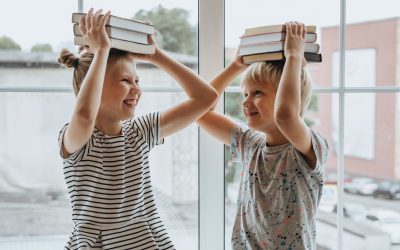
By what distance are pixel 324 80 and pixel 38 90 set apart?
869 mm

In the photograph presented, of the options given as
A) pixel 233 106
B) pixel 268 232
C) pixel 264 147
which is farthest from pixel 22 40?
pixel 268 232

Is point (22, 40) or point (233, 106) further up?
point (22, 40)

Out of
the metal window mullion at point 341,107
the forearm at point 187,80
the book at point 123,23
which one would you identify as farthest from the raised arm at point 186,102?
the metal window mullion at point 341,107

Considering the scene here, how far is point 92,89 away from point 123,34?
0.51 ft

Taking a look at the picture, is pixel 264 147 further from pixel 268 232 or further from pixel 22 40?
pixel 22 40

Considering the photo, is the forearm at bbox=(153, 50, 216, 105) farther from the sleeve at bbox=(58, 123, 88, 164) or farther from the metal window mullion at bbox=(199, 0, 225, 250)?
the sleeve at bbox=(58, 123, 88, 164)

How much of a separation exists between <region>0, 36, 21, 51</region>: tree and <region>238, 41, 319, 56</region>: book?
67 cm

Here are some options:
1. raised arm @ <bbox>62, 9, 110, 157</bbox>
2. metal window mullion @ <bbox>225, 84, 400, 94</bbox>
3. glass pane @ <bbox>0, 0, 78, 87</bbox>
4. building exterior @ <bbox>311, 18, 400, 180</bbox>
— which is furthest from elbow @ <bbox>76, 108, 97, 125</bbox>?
building exterior @ <bbox>311, 18, 400, 180</bbox>

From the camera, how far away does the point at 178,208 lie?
1536mm

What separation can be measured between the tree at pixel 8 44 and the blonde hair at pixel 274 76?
0.70m

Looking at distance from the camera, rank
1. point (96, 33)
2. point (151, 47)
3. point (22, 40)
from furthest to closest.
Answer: point (22, 40), point (151, 47), point (96, 33)

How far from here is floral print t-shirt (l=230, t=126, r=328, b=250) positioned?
1190 millimetres

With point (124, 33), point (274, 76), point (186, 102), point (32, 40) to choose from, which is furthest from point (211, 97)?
point (32, 40)

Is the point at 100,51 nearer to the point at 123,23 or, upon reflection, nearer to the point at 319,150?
the point at 123,23
